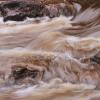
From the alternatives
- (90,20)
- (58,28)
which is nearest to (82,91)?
(58,28)

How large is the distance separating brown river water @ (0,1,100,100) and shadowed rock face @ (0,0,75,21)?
1.22ft

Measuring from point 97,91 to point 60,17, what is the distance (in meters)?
3.46

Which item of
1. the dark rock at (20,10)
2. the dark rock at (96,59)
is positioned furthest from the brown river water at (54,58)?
the dark rock at (20,10)

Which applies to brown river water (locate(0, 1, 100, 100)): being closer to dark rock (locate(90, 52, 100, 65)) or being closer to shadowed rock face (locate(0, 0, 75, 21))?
dark rock (locate(90, 52, 100, 65))

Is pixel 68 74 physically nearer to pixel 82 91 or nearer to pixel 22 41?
pixel 82 91

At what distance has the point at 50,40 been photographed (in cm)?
703

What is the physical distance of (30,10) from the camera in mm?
8773

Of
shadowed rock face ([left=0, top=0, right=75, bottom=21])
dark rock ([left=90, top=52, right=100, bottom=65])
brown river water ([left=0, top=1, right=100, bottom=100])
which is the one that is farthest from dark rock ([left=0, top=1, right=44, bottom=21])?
dark rock ([left=90, top=52, right=100, bottom=65])

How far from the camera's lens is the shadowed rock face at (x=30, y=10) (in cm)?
867

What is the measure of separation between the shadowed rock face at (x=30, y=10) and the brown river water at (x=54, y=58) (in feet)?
1.22

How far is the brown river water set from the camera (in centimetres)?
548

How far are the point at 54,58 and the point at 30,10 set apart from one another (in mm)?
2853

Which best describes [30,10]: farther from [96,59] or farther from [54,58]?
[96,59]

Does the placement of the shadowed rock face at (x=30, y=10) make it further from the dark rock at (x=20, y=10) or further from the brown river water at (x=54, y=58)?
the brown river water at (x=54, y=58)
